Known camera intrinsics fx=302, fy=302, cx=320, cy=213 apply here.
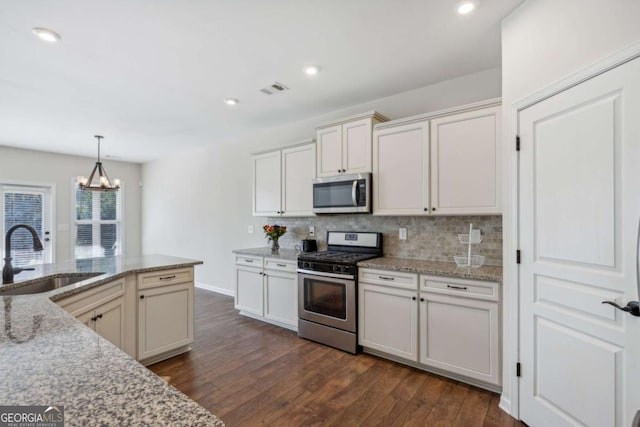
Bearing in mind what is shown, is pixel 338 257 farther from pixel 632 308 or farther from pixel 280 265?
pixel 632 308

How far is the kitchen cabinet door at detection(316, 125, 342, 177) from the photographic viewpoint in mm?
3311

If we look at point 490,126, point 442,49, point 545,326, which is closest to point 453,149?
point 490,126

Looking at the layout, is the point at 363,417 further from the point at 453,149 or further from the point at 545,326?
the point at 453,149

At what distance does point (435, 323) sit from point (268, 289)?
199cm

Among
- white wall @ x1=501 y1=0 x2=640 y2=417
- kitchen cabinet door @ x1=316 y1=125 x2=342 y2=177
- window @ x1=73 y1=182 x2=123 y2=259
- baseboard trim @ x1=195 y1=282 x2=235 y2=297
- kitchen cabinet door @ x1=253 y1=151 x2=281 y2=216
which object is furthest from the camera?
window @ x1=73 y1=182 x2=123 y2=259

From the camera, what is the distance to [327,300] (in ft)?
10.1

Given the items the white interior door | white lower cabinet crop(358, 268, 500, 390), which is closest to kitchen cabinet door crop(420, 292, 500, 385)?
white lower cabinet crop(358, 268, 500, 390)

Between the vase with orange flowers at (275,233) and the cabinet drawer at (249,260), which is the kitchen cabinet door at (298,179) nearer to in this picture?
the vase with orange flowers at (275,233)

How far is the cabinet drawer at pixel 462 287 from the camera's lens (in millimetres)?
2207

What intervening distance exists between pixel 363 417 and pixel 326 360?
82cm

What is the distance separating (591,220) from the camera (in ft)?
4.97

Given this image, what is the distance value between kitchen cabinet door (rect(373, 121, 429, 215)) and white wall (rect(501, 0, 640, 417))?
0.78m

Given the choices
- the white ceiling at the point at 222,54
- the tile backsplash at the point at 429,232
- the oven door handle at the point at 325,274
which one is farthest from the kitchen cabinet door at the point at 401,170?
the oven door handle at the point at 325,274

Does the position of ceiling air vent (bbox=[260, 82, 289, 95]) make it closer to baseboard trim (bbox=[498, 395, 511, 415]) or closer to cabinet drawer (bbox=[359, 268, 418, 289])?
cabinet drawer (bbox=[359, 268, 418, 289])
